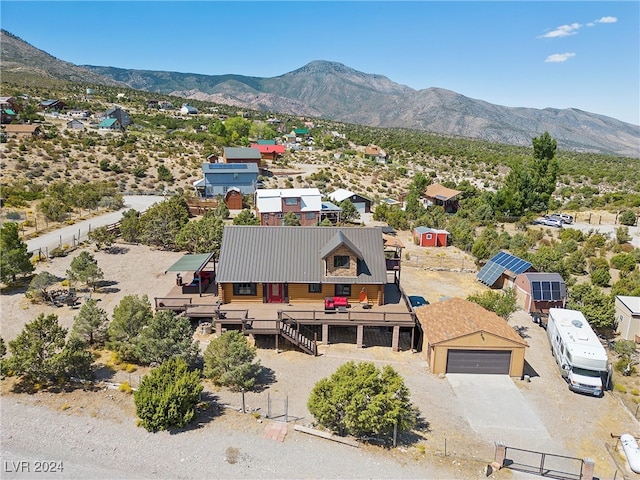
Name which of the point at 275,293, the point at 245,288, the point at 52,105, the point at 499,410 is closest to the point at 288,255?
the point at 275,293

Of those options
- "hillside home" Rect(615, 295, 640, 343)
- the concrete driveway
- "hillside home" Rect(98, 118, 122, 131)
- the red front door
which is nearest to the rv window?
the concrete driveway

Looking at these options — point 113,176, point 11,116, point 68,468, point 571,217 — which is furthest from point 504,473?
point 11,116

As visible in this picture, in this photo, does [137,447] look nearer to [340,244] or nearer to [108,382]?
[108,382]

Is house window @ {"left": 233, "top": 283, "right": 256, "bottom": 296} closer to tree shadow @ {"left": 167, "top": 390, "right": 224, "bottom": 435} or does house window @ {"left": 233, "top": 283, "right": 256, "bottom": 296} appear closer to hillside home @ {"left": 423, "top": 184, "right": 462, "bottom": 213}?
tree shadow @ {"left": 167, "top": 390, "right": 224, "bottom": 435}

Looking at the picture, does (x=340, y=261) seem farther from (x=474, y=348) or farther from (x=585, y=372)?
(x=585, y=372)

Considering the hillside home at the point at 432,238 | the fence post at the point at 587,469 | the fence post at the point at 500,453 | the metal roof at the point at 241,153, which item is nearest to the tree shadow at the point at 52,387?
the fence post at the point at 500,453

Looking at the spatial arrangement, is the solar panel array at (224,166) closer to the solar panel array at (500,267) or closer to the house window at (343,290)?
the solar panel array at (500,267)
